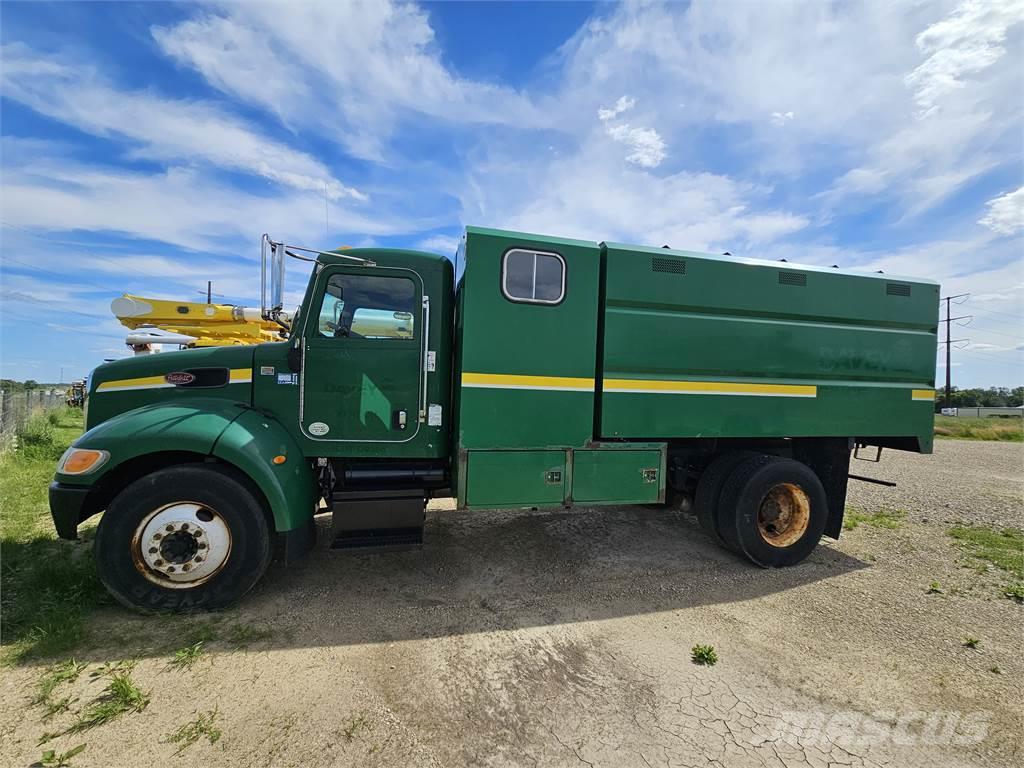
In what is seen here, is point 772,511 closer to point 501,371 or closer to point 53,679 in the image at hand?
point 501,371

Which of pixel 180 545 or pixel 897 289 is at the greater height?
pixel 897 289

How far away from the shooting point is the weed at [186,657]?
8.98ft

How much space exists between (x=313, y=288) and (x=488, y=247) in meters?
1.43

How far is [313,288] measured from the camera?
3.75 meters

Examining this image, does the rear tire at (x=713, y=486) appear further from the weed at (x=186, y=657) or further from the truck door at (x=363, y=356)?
the weed at (x=186, y=657)

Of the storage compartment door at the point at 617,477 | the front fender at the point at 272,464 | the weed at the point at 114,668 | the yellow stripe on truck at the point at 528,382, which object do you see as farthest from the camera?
the storage compartment door at the point at 617,477

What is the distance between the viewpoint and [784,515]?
15.0ft

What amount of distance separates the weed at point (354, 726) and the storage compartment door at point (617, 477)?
212 centimetres

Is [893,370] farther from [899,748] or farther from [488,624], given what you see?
[488,624]

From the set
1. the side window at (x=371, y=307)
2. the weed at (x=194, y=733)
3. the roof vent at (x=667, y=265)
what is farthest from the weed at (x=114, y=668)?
the roof vent at (x=667, y=265)

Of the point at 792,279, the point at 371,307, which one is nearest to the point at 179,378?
the point at 371,307

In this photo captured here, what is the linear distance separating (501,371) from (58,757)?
3.08 meters

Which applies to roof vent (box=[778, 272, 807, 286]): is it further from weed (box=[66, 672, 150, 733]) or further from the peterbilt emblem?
weed (box=[66, 672, 150, 733])

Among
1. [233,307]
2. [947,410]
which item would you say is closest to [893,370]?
[233,307]
